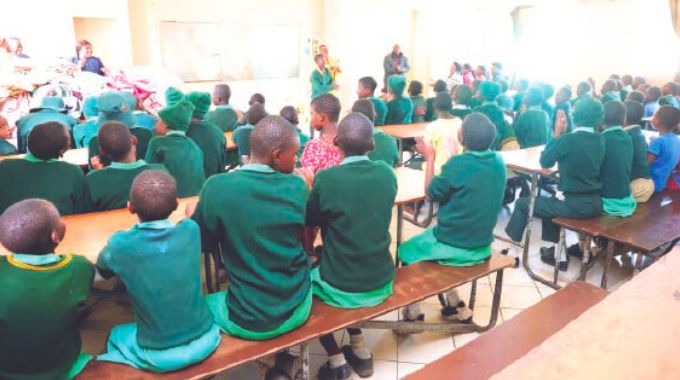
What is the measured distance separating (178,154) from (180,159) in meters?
0.03

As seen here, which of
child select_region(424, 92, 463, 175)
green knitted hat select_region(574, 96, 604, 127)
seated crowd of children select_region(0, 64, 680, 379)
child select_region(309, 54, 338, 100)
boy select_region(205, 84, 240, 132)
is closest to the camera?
seated crowd of children select_region(0, 64, 680, 379)

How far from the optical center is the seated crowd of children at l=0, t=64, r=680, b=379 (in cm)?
162

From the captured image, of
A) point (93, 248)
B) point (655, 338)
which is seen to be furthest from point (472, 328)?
point (655, 338)

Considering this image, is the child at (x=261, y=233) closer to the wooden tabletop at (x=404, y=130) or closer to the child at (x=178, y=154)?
the child at (x=178, y=154)

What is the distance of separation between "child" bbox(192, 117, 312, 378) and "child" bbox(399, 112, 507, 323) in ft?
2.92

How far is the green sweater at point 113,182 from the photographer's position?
103 inches

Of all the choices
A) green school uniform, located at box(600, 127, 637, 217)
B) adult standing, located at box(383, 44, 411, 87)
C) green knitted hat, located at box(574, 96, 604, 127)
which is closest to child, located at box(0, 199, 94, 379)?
green knitted hat, located at box(574, 96, 604, 127)

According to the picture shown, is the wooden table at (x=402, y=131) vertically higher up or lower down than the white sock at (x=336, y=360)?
higher up

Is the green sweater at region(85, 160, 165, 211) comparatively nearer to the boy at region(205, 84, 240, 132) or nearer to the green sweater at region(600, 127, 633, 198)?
the boy at region(205, 84, 240, 132)

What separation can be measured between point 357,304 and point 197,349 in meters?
0.73

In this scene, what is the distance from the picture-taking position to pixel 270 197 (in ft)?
6.05

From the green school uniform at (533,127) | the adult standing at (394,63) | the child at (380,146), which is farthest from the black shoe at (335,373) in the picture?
the adult standing at (394,63)

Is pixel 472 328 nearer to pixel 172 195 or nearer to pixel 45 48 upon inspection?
pixel 172 195

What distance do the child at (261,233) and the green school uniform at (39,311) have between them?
0.47 metres
